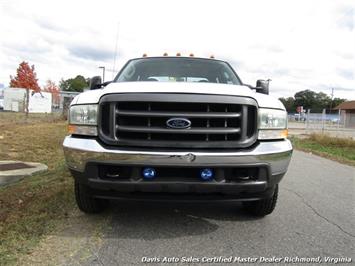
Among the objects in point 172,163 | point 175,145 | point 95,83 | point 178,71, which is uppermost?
point 178,71

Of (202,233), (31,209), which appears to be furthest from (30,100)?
(202,233)

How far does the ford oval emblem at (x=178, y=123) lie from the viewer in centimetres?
374

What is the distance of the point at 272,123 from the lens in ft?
13.1

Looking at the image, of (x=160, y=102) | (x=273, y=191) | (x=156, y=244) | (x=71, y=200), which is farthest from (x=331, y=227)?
(x=71, y=200)

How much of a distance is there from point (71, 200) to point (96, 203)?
854mm

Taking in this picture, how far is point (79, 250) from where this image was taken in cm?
362

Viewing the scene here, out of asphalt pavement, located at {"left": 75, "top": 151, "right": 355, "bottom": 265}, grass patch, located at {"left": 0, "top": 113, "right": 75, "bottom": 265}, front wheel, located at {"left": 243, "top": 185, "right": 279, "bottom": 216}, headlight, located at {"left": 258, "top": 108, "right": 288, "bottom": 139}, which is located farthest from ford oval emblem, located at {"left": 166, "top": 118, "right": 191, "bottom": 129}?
grass patch, located at {"left": 0, "top": 113, "right": 75, "bottom": 265}

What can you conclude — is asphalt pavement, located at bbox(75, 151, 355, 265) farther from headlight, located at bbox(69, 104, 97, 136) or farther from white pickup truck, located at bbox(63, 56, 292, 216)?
headlight, located at bbox(69, 104, 97, 136)

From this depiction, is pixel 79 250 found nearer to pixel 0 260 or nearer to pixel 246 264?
pixel 0 260

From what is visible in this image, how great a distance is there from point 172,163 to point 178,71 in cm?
216

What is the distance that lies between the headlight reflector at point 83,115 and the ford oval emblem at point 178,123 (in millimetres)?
683

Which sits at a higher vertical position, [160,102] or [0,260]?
[160,102]

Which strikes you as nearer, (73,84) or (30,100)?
(30,100)

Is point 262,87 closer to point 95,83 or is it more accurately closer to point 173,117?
point 173,117
